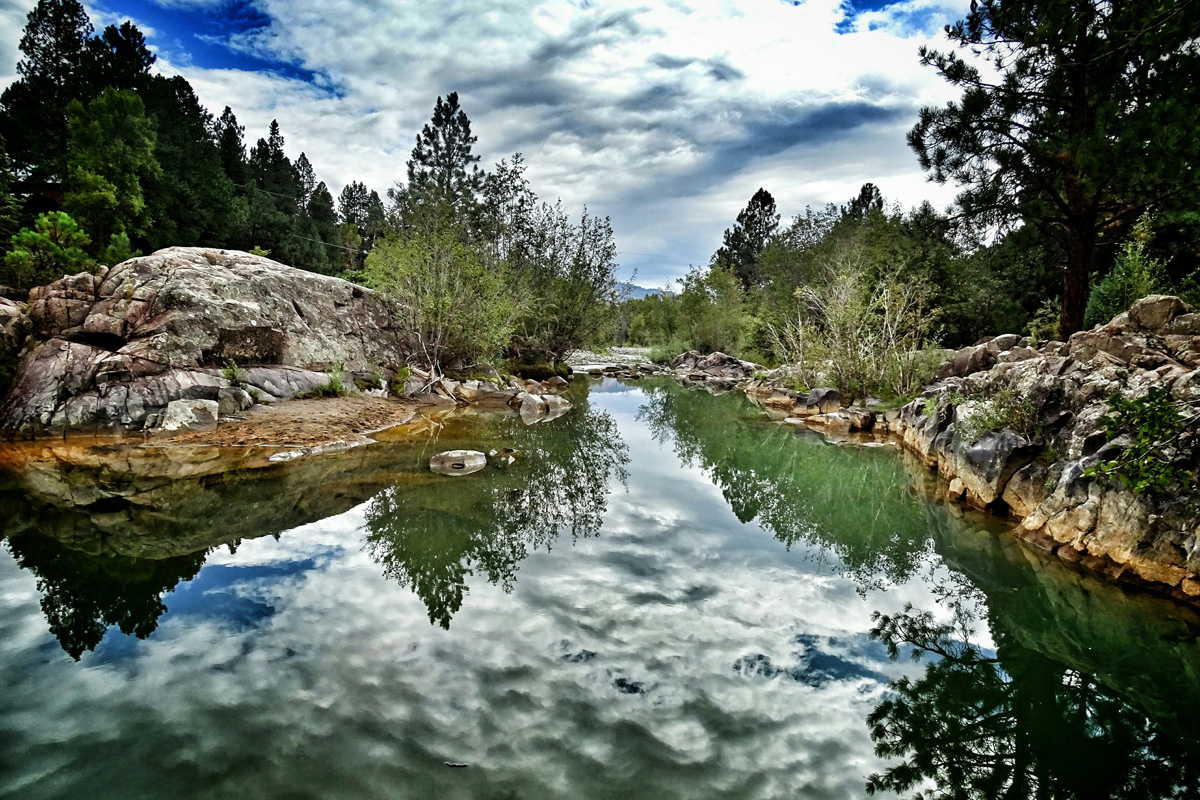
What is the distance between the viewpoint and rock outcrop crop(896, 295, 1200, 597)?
613 centimetres

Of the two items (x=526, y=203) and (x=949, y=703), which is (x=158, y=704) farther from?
(x=526, y=203)

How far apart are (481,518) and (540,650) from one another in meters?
3.55

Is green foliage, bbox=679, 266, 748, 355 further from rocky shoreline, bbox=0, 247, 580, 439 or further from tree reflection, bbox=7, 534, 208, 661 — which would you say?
tree reflection, bbox=7, 534, 208, 661

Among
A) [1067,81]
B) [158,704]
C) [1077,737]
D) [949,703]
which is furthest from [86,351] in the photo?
[1067,81]

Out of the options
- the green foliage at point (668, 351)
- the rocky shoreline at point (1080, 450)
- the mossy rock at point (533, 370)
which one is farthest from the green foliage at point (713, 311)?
the rocky shoreline at point (1080, 450)

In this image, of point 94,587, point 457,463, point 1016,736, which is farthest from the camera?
point 457,463

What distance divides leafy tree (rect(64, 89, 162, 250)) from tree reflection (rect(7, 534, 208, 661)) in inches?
1098

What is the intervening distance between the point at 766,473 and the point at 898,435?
618 centimetres

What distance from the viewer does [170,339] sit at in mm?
12820

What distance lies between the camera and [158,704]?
3854mm

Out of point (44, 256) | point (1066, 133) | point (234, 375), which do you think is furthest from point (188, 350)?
point (1066, 133)

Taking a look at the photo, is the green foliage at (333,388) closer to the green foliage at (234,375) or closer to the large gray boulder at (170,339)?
the large gray boulder at (170,339)

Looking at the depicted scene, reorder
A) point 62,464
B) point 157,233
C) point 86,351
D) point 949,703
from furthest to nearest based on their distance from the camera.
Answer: point 157,233, point 86,351, point 62,464, point 949,703

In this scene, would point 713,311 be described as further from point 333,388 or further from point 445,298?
point 333,388
